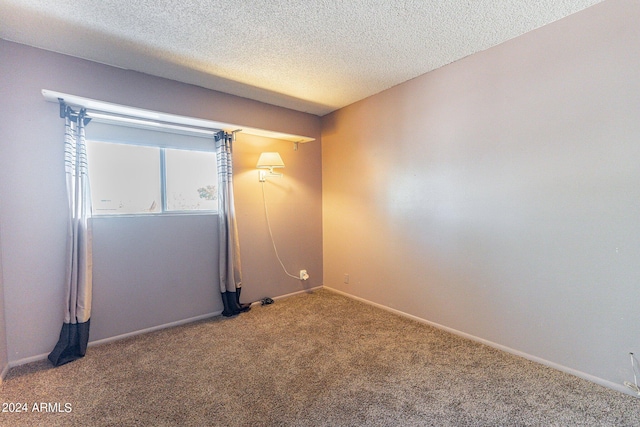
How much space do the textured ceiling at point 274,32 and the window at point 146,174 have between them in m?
0.69

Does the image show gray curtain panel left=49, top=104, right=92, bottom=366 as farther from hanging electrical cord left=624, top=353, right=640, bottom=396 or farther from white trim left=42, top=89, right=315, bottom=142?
hanging electrical cord left=624, top=353, right=640, bottom=396

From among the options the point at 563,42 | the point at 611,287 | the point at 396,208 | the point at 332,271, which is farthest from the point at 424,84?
the point at 332,271

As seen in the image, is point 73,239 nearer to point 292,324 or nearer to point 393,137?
point 292,324

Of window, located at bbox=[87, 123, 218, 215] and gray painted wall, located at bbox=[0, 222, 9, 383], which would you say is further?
window, located at bbox=[87, 123, 218, 215]

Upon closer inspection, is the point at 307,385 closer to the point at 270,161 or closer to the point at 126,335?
the point at 126,335

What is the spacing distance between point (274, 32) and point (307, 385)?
103 inches

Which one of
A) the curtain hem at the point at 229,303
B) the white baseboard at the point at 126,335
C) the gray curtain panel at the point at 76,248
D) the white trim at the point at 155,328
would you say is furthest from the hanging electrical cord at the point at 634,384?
the gray curtain panel at the point at 76,248

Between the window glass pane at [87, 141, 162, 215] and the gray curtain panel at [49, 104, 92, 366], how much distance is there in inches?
8.7

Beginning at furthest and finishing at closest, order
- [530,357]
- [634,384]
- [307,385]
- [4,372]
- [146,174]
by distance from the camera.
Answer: [146,174]
[530,357]
[4,372]
[307,385]
[634,384]

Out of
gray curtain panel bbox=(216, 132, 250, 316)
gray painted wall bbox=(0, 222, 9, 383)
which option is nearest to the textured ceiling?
gray curtain panel bbox=(216, 132, 250, 316)

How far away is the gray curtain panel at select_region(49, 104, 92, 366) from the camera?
2301 mm

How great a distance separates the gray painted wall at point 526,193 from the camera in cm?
183

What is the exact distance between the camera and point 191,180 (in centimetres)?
320

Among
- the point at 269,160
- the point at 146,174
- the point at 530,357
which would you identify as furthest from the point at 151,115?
the point at 530,357
